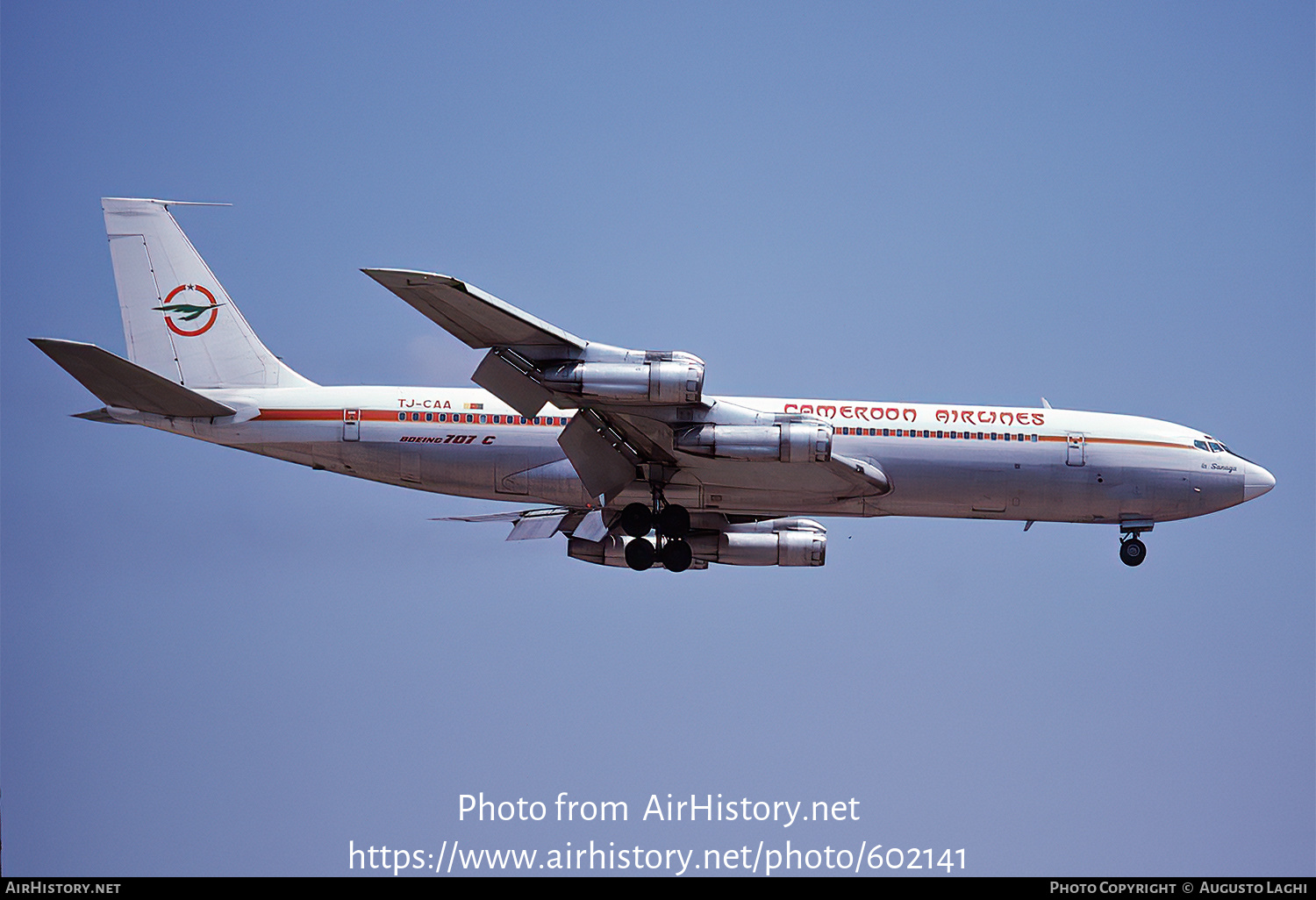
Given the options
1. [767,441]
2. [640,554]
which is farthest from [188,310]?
[767,441]

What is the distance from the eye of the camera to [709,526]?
38188mm

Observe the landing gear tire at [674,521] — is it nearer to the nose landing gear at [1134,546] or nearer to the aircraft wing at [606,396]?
the aircraft wing at [606,396]

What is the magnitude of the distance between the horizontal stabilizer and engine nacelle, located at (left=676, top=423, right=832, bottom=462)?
11558 mm

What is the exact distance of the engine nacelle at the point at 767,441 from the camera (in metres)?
30.2

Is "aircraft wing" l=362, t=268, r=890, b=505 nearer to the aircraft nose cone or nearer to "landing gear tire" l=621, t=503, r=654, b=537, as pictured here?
"landing gear tire" l=621, t=503, r=654, b=537

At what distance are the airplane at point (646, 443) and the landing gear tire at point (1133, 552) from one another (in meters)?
0.05

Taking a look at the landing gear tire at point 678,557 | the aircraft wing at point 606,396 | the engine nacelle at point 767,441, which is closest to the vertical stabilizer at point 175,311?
the aircraft wing at point 606,396

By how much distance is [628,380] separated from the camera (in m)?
28.2

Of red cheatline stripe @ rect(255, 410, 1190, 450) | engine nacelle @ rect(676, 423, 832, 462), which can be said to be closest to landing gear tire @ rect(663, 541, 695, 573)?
red cheatline stripe @ rect(255, 410, 1190, 450)

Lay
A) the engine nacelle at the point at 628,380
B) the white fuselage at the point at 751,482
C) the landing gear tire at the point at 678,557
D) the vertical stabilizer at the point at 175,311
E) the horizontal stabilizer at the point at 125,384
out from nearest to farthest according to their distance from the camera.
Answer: the engine nacelle at the point at 628,380
the horizontal stabilizer at the point at 125,384
the white fuselage at the point at 751,482
the landing gear tire at the point at 678,557
the vertical stabilizer at the point at 175,311

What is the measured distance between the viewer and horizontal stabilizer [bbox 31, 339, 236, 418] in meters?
29.2

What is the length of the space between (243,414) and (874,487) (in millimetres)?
14748

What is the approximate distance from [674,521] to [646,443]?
2.58 metres

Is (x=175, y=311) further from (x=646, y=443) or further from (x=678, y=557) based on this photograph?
(x=678, y=557)
